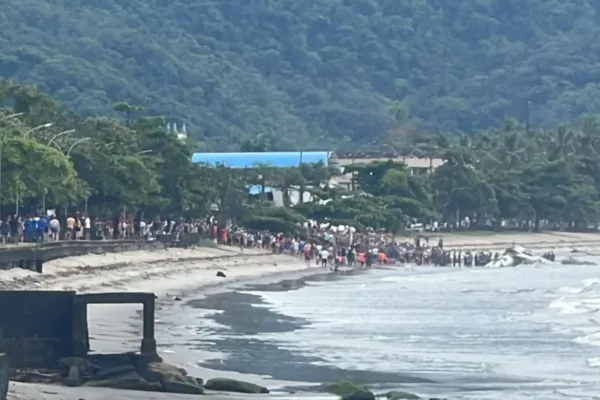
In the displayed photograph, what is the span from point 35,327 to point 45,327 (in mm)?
171

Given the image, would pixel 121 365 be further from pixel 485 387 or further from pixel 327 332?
pixel 327 332

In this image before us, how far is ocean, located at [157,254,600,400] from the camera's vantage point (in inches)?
1232

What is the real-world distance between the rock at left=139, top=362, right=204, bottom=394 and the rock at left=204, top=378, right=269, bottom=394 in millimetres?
180

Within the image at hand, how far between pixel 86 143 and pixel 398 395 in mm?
50162

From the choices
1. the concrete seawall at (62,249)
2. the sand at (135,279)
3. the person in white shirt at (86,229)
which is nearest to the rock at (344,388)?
the sand at (135,279)

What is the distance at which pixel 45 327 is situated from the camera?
28.0 metres

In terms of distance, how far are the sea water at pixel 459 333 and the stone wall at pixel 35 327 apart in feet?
18.3

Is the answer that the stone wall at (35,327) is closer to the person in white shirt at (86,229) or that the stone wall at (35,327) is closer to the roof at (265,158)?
the person in white shirt at (86,229)

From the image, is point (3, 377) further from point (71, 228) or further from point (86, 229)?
point (86, 229)

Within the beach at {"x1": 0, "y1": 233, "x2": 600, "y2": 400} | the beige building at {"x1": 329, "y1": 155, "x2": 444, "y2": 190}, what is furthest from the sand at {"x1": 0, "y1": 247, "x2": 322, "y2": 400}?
the beige building at {"x1": 329, "y1": 155, "x2": 444, "y2": 190}

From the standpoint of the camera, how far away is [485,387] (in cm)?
3019

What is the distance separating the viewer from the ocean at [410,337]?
31.3m

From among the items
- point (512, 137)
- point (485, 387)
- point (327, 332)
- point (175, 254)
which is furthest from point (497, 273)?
point (512, 137)

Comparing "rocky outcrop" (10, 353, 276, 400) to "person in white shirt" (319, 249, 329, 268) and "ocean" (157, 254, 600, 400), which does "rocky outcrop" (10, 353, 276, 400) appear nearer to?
"ocean" (157, 254, 600, 400)
